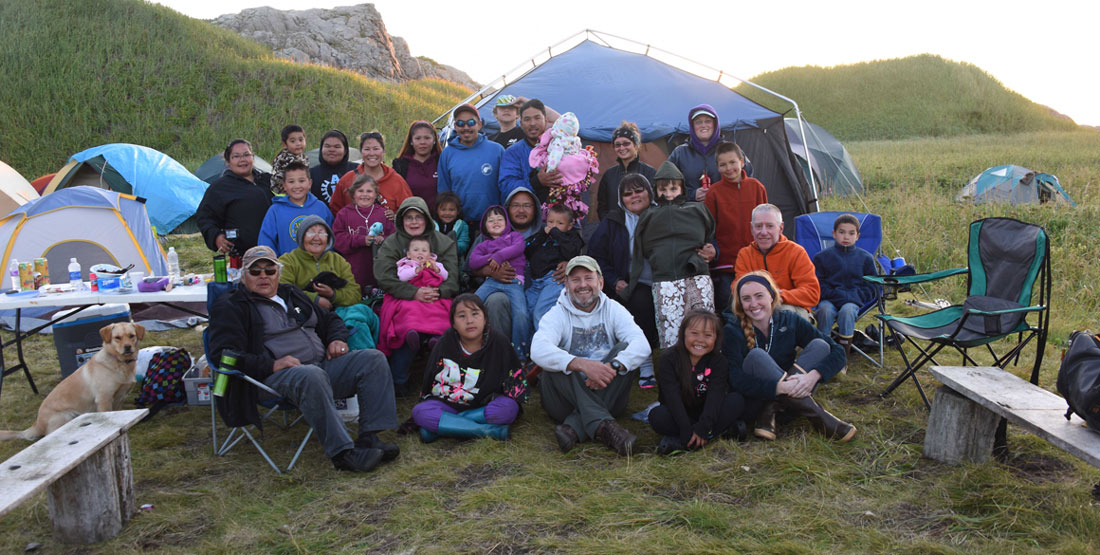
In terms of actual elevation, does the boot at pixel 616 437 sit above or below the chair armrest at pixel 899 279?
below

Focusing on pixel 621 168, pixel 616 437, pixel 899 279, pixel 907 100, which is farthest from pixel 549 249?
pixel 907 100

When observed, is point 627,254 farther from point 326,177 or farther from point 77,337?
point 77,337

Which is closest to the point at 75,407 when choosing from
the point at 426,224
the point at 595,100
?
the point at 426,224

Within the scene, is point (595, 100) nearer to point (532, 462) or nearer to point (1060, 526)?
point (532, 462)

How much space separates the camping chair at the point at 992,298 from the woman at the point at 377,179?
3425mm

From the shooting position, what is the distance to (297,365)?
3459 millimetres

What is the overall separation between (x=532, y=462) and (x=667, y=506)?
2.63 ft

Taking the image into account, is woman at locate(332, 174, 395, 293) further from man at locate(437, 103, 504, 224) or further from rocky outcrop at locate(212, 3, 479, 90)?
rocky outcrop at locate(212, 3, 479, 90)

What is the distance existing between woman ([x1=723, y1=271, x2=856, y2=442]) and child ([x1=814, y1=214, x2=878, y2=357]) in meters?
1.10

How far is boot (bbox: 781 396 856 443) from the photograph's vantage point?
11.4 ft

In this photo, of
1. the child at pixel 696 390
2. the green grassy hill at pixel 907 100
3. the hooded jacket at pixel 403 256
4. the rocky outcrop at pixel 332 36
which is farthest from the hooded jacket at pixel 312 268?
the rocky outcrop at pixel 332 36

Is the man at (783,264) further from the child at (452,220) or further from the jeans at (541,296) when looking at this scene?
the child at (452,220)

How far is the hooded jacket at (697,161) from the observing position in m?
5.27

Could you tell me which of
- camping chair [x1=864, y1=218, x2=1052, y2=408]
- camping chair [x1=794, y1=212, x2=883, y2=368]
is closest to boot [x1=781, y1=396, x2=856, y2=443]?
camping chair [x1=864, y1=218, x2=1052, y2=408]
